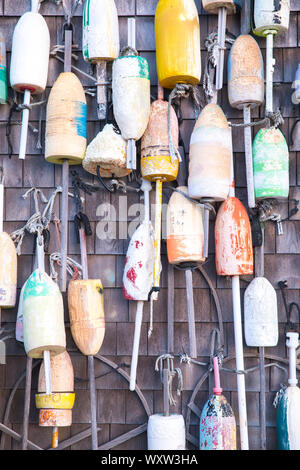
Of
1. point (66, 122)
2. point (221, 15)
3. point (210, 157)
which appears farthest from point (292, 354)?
point (221, 15)

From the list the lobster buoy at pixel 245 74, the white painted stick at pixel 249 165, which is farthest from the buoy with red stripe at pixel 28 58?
the white painted stick at pixel 249 165

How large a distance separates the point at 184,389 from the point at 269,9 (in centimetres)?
181

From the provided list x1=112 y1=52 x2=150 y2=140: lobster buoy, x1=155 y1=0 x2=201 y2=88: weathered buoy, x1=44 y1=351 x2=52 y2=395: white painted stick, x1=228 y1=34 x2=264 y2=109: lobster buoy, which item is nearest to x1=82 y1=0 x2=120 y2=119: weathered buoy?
x1=112 y1=52 x2=150 y2=140: lobster buoy

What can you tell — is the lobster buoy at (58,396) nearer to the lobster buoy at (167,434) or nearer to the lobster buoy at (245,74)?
the lobster buoy at (167,434)

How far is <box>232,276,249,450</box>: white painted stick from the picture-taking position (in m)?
3.03

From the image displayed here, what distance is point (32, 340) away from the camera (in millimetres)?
2910

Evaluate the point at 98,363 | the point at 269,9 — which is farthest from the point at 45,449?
the point at 269,9

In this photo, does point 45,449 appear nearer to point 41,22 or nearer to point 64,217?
point 64,217

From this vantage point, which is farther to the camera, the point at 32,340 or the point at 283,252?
the point at 283,252

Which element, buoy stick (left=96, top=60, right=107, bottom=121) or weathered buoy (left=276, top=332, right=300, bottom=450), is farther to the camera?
buoy stick (left=96, top=60, right=107, bottom=121)

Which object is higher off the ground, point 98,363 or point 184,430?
point 98,363

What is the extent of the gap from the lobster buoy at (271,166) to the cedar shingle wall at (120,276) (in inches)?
4.9

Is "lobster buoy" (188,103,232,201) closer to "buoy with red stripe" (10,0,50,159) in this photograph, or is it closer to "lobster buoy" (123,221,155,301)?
"lobster buoy" (123,221,155,301)

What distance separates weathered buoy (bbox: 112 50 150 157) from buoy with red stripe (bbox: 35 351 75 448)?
1073 mm
